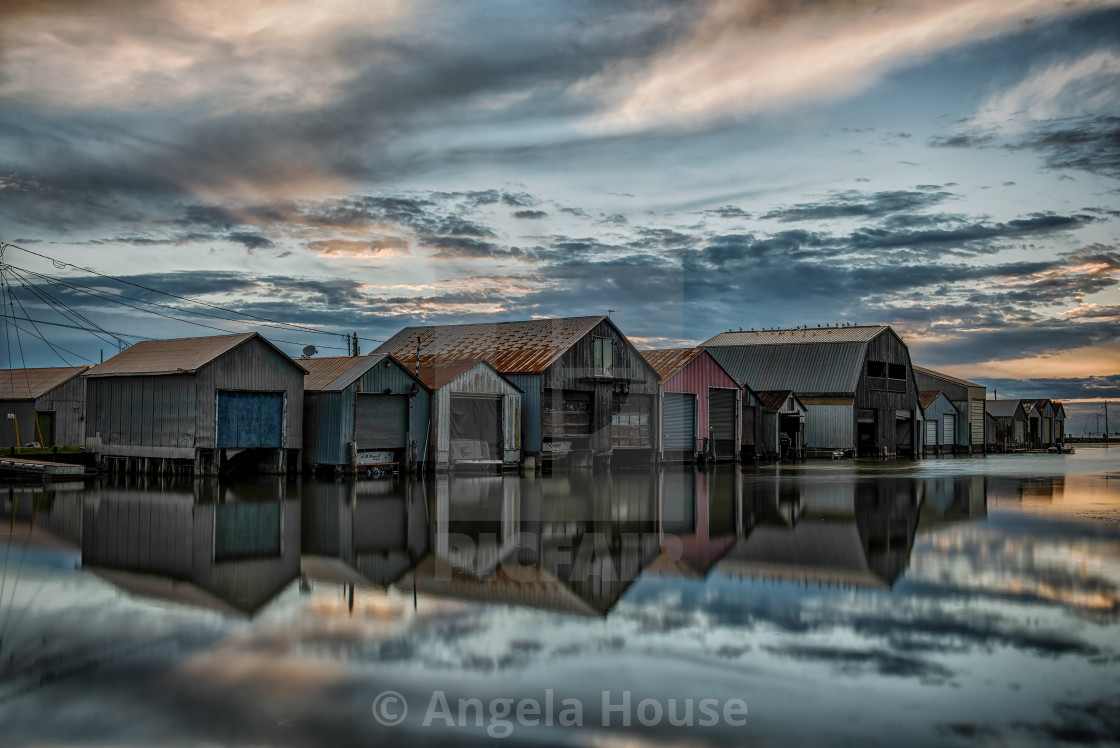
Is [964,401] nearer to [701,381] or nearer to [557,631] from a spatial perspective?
[701,381]

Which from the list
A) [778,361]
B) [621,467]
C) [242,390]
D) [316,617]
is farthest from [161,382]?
[778,361]

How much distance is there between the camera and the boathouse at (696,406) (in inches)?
1919

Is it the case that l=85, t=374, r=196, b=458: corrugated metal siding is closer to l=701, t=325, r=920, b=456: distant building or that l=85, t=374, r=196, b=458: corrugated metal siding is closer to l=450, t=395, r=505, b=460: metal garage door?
l=450, t=395, r=505, b=460: metal garage door

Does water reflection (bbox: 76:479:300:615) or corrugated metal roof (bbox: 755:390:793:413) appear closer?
water reflection (bbox: 76:479:300:615)

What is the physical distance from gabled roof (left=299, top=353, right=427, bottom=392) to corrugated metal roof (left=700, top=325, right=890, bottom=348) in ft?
120

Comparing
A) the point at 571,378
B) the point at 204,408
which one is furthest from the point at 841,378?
the point at 204,408

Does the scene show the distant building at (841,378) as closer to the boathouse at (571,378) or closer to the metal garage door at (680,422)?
the metal garage door at (680,422)

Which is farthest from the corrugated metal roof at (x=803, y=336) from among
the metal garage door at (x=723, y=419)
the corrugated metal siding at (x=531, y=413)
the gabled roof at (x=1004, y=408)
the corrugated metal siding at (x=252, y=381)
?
the corrugated metal siding at (x=252, y=381)

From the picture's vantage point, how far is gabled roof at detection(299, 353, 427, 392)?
36188 mm

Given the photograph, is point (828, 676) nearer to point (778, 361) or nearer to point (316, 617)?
point (316, 617)

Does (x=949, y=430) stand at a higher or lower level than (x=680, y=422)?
lower

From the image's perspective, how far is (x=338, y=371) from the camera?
38250mm

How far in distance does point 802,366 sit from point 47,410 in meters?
45.5

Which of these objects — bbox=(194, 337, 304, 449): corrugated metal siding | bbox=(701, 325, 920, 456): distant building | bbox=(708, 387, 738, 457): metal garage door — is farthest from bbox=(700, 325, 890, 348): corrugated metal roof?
bbox=(194, 337, 304, 449): corrugated metal siding
